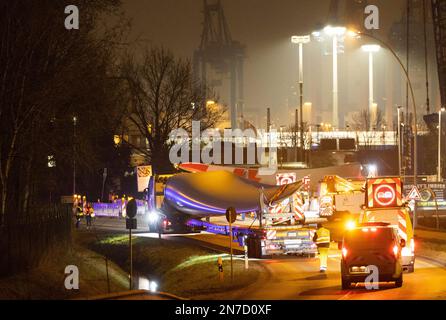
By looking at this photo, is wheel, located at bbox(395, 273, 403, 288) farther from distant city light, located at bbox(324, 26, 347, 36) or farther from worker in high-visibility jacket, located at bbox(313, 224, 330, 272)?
distant city light, located at bbox(324, 26, 347, 36)

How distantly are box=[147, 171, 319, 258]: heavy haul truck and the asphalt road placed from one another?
5.01 feet

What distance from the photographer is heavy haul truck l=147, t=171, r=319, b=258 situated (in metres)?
36.1

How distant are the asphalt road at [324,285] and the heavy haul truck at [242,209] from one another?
1.53 meters

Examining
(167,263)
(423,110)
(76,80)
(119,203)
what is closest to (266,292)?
(76,80)

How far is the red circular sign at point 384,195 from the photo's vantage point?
30.5 meters

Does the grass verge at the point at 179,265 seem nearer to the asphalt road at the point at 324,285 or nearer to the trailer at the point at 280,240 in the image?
the asphalt road at the point at 324,285

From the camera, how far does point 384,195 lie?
1208 inches

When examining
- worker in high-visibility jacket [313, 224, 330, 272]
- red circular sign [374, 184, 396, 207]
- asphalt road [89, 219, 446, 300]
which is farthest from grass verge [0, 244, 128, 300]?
red circular sign [374, 184, 396, 207]

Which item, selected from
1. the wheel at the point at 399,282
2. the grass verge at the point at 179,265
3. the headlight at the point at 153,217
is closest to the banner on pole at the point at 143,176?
the headlight at the point at 153,217

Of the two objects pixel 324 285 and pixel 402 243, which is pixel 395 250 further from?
pixel 324 285

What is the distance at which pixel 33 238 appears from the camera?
3238 cm

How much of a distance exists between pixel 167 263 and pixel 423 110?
153 meters
